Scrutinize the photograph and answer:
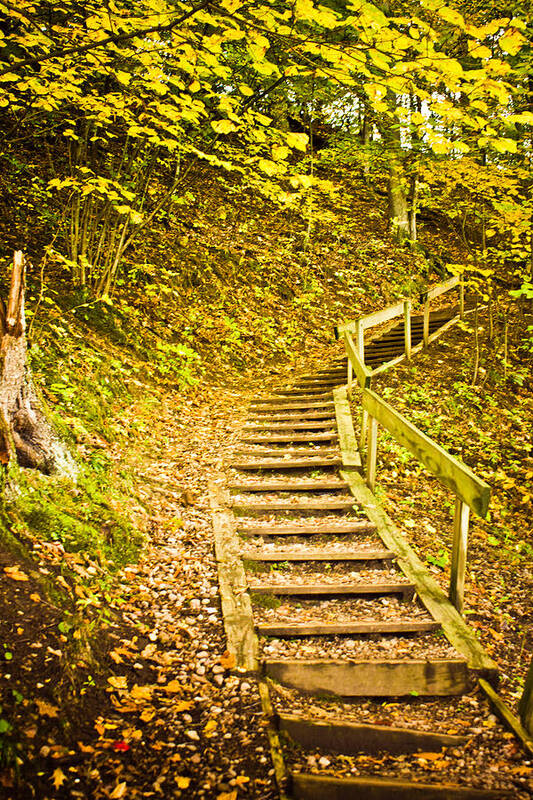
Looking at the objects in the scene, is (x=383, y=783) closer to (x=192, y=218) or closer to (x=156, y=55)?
(x=156, y=55)

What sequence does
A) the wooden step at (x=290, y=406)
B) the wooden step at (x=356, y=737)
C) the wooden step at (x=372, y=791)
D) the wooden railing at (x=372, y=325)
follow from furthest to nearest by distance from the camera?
1. the wooden step at (x=290, y=406)
2. the wooden railing at (x=372, y=325)
3. the wooden step at (x=356, y=737)
4. the wooden step at (x=372, y=791)

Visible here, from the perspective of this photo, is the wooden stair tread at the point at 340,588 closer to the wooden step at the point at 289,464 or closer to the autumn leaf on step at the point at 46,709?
the autumn leaf on step at the point at 46,709

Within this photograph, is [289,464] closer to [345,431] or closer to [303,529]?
[345,431]

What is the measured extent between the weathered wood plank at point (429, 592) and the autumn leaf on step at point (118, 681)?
229cm

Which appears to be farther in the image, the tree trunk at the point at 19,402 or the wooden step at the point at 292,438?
the wooden step at the point at 292,438

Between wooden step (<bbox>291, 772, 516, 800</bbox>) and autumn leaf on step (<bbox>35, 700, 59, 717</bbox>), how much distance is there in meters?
1.25

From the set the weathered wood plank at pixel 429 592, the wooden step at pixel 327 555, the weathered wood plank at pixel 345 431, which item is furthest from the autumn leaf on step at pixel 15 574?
the weathered wood plank at pixel 345 431

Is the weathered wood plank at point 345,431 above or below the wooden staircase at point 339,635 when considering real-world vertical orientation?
above

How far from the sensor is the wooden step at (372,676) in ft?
10.1

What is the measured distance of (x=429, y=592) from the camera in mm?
3932

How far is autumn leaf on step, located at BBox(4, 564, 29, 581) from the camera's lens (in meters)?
2.96

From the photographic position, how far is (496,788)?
2.41 metres

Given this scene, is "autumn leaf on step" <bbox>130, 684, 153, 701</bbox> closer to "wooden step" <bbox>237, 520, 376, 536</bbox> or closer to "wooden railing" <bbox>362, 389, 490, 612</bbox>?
"wooden step" <bbox>237, 520, 376, 536</bbox>

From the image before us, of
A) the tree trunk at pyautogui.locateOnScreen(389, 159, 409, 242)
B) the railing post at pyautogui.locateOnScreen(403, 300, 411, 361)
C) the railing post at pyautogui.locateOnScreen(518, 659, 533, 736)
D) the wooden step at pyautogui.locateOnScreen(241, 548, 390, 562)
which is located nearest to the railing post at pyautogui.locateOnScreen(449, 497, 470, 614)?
the wooden step at pyautogui.locateOnScreen(241, 548, 390, 562)
